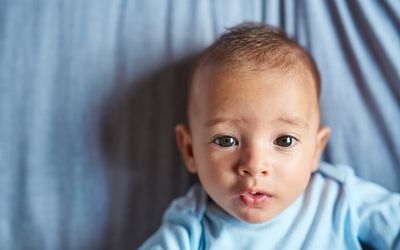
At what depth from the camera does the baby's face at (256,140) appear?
101 cm

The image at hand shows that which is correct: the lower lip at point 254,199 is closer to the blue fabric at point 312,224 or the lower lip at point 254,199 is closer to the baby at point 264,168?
the baby at point 264,168

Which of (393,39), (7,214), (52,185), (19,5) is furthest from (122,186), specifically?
(393,39)

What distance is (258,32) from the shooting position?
113 cm

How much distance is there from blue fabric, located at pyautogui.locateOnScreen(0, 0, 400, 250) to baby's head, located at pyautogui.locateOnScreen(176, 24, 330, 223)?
174 mm

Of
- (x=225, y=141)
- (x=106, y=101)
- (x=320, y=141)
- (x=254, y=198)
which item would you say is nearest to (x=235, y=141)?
(x=225, y=141)

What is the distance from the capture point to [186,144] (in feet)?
3.89

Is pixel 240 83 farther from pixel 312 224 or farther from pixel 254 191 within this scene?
pixel 312 224

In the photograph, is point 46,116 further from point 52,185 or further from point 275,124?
point 275,124

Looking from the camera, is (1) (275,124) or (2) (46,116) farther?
(2) (46,116)

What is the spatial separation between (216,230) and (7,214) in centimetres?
51

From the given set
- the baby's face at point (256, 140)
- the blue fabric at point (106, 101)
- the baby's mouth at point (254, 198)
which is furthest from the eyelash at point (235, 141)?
the blue fabric at point (106, 101)

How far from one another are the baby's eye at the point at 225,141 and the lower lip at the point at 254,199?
11 cm

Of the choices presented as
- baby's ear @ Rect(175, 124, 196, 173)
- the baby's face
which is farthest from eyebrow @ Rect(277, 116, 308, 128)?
baby's ear @ Rect(175, 124, 196, 173)

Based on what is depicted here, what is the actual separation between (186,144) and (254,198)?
24 cm
